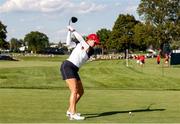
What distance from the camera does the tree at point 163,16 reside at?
4584 inches

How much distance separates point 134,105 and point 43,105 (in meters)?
2.72

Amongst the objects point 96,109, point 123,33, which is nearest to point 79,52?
point 96,109

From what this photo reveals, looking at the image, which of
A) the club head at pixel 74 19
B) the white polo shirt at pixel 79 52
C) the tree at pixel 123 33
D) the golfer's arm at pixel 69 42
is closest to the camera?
the white polo shirt at pixel 79 52

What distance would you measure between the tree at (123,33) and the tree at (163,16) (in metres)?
21.6

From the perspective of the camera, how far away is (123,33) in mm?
145500

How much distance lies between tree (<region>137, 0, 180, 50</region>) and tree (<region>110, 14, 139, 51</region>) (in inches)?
851

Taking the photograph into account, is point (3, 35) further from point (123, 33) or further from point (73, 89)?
point (73, 89)

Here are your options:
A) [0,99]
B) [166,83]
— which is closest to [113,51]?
[166,83]

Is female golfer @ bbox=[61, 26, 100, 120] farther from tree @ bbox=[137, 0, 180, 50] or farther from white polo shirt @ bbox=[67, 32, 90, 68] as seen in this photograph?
tree @ bbox=[137, 0, 180, 50]

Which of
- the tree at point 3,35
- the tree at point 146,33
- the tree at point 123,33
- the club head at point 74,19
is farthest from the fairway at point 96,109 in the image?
the tree at point 3,35

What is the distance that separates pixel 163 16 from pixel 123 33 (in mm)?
28526

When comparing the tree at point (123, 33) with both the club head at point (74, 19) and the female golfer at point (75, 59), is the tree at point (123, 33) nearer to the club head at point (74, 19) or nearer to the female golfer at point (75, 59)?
the club head at point (74, 19)

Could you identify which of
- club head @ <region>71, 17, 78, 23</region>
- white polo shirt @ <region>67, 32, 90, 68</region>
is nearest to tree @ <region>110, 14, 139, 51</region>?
club head @ <region>71, 17, 78, 23</region>

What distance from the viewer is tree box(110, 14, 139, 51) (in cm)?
14225
